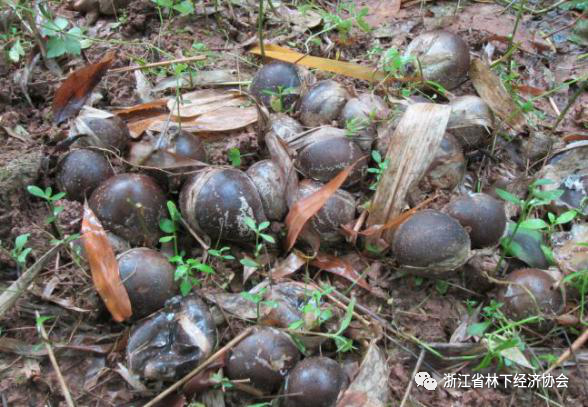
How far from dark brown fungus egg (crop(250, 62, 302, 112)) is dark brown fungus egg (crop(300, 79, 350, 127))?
13cm

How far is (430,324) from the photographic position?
268cm

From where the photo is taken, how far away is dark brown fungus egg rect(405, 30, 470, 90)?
350cm

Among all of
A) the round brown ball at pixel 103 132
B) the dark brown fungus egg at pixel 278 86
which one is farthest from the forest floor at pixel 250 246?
the dark brown fungus egg at pixel 278 86

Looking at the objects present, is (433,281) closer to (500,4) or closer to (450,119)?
(450,119)

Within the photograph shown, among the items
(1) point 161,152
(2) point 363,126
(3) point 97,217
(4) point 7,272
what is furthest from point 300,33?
(4) point 7,272

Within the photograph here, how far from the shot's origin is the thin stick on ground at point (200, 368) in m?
2.29

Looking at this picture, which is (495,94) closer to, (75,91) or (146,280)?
(146,280)

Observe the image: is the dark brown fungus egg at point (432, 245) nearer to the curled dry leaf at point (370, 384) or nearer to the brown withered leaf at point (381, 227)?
the brown withered leaf at point (381, 227)

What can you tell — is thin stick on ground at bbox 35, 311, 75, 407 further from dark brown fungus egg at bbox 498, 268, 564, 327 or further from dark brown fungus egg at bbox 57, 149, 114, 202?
dark brown fungus egg at bbox 498, 268, 564, 327

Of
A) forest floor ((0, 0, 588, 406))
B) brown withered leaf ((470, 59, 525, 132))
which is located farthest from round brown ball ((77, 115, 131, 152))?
brown withered leaf ((470, 59, 525, 132))

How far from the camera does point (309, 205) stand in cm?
273

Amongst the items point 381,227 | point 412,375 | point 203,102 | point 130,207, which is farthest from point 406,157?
point 130,207

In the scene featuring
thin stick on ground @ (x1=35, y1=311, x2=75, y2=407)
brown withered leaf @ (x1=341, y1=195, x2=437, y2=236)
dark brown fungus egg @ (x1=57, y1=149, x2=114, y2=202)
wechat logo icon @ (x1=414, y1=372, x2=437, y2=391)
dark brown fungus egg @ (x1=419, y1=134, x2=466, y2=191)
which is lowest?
wechat logo icon @ (x1=414, y1=372, x2=437, y2=391)

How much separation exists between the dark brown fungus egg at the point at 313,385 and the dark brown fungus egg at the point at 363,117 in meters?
1.28
